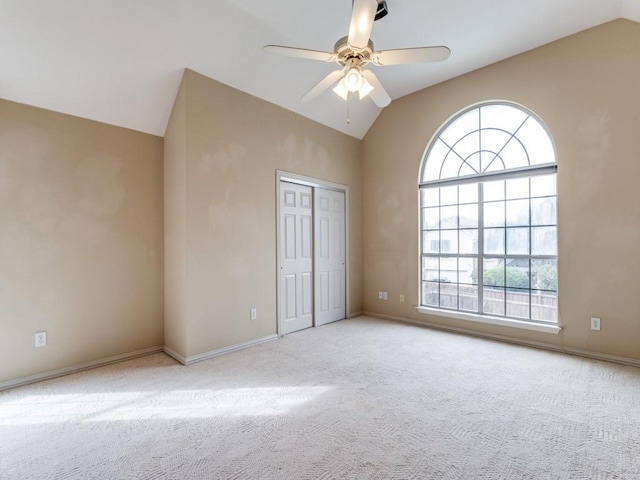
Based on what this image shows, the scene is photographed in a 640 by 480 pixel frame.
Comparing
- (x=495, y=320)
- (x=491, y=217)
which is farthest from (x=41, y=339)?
(x=491, y=217)

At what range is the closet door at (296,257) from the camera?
4.12 metres

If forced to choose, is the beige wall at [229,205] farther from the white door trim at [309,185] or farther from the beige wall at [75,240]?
the beige wall at [75,240]

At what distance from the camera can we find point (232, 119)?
3.56 m

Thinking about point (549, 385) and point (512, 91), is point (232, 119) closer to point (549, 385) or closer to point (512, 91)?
point (512, 91)

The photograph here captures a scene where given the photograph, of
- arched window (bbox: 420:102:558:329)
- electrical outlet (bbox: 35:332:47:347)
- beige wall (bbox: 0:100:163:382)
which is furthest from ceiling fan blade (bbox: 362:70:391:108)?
electrical outlet (bbox: 35:332:47:347)

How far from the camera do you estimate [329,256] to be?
4.78 metres

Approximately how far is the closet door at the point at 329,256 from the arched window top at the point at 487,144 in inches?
55.0

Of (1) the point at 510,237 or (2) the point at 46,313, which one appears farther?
(1) the point at 510,237

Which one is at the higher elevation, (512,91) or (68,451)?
(512,91)

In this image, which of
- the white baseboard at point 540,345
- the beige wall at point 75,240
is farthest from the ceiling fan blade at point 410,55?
the white baseboard at point 540,345

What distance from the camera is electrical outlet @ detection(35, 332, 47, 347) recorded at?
283 centimetres

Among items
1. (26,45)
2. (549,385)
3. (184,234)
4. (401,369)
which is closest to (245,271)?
(184,234)

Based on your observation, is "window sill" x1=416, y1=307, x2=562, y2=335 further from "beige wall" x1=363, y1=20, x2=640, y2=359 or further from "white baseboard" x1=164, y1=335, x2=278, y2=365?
"white baseboard" x1=164, y1=335, x2=278, y2=365

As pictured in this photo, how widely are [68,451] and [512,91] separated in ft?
17.2
